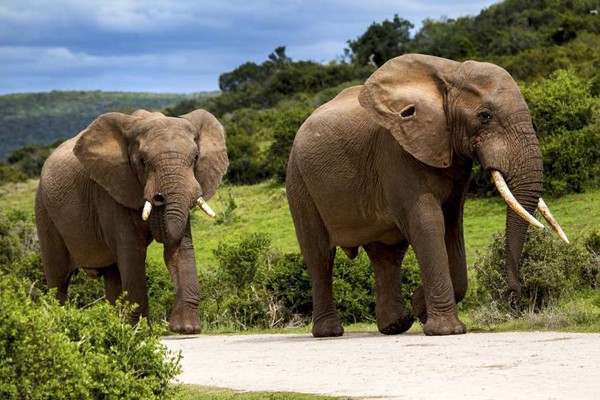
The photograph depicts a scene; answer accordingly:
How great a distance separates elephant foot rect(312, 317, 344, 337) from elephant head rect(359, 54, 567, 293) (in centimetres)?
245

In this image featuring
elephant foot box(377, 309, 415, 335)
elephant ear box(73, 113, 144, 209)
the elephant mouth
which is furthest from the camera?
elephant ear box(73, 113, 144, 209)

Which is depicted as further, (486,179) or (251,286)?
(486,179)

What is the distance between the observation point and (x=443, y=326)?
1319 cm

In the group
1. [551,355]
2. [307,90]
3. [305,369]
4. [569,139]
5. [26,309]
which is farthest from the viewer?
[307,90]

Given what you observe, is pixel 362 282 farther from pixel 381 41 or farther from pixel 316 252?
pixel 381 41

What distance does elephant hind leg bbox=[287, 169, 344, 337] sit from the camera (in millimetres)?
15164

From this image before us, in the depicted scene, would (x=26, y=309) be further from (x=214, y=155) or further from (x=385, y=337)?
(x=214, y=155)

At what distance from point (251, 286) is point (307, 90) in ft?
168

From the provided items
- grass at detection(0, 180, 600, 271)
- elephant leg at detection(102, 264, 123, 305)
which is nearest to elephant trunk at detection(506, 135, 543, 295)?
elephant leg at detection(102, 264, 123, 305)

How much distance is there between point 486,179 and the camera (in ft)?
99.4

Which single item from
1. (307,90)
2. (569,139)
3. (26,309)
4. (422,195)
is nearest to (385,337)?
(422,195)

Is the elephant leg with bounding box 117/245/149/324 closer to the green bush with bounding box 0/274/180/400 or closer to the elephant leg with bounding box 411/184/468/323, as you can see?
the elephant leg with bounding box 411/184/468/323

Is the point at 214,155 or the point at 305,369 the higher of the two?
the point at 214,155

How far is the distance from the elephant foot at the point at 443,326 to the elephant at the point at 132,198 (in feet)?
10.5
